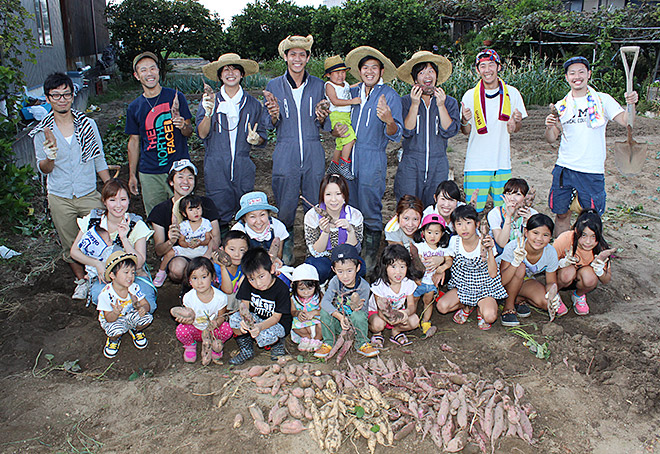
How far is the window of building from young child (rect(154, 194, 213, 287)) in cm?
900

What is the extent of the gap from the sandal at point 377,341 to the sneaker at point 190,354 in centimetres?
124

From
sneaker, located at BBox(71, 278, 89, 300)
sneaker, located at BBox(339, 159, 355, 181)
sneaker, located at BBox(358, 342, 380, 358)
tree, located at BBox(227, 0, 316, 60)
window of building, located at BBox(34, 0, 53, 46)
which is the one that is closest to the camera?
sneaker, located at BBox(358, 342, 380, 358)

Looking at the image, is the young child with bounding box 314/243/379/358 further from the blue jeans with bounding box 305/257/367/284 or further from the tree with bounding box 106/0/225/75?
the tree with bounding box 106/0/225/75

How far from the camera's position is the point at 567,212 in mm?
4453

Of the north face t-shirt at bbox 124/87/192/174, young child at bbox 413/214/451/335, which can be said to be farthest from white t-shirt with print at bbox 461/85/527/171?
the north face t-shirt at bbox 124/87/192/174

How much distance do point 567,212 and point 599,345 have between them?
146 cm

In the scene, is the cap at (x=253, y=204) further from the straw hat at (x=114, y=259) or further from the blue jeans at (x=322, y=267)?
the straw hat at (x=114, y=259)

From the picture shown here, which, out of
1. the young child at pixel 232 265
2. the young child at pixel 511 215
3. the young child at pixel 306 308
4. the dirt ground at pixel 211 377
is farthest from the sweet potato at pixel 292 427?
the young child at pixel 511 215

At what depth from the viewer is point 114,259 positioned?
3395 millimetres

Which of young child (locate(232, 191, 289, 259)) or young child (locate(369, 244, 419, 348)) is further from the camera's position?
young child (locate(232, 191, 289, 259))

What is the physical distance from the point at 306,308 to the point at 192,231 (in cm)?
120

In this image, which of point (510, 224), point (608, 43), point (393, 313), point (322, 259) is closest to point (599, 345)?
point (510, 224)

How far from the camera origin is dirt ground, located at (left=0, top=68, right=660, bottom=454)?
8.66 ft

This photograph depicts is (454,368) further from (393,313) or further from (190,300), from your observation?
(190,300)
